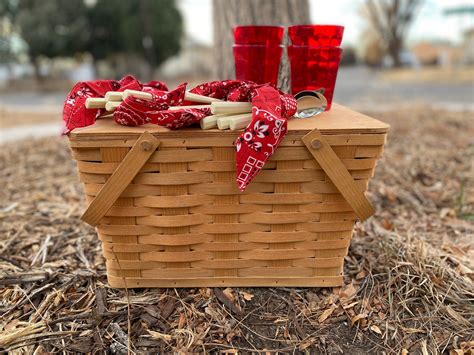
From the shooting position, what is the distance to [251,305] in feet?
3.57

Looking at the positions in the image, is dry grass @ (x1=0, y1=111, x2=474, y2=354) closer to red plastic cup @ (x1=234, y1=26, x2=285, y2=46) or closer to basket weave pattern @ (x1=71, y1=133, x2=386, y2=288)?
basket weave pattern @ (x1=71, y1=133, x2=386, y2=288)

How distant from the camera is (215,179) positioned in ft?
A: 3.11

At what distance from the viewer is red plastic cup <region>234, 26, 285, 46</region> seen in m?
1.13

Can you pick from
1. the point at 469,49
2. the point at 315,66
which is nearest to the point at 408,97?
the point at 315,66

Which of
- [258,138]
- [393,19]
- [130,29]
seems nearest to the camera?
[258,138]

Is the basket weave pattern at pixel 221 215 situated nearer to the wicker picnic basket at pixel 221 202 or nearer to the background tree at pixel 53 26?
the wicker picnic basket at pixel 221 202

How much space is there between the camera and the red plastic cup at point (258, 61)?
115 centimetres

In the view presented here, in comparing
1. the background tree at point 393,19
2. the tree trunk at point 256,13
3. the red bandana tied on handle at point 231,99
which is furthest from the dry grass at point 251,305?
the background tree at point 393,19

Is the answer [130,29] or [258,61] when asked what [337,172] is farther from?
[130,29]

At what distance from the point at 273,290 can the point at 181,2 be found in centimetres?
1473

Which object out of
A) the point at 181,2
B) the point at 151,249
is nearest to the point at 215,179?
the point at 151,249

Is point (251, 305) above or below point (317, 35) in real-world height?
below

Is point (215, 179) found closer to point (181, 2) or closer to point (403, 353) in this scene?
point (403, 353)

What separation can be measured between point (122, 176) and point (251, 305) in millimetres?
518
